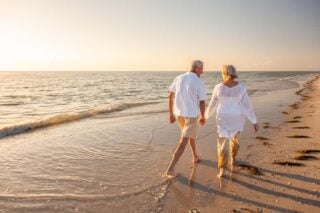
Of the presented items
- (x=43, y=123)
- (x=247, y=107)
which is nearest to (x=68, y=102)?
(x=43, y=123)

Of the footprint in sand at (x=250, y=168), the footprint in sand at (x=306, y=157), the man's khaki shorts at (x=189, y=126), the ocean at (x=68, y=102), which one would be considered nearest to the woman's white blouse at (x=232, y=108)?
the man's khaki shorts at (x=189, y=126)

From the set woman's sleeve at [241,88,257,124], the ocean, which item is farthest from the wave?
woman's sleeve at [241,88,257,124]

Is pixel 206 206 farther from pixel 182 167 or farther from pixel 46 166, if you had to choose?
pixel 46 166

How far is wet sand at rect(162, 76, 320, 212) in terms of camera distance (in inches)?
167

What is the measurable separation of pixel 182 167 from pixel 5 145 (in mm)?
5319

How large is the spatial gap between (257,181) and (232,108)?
131 centimetres

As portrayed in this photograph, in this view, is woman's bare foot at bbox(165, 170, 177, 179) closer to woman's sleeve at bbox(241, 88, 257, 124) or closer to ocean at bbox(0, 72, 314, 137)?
woman's sleeve at bbox(241, 88, 257, 124)

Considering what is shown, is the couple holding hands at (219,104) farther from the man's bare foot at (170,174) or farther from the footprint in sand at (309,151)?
the footprint in sand at (309,151)

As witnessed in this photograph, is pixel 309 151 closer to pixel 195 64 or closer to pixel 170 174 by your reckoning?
pixel 170 174

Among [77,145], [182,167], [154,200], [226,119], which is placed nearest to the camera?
[154,200]

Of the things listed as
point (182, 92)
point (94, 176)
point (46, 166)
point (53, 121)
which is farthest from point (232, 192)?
point (53, 121)

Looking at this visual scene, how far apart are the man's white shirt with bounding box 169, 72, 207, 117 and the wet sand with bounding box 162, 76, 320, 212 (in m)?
1.20

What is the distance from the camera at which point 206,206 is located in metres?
4.25

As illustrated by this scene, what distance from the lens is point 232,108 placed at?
5309mm
